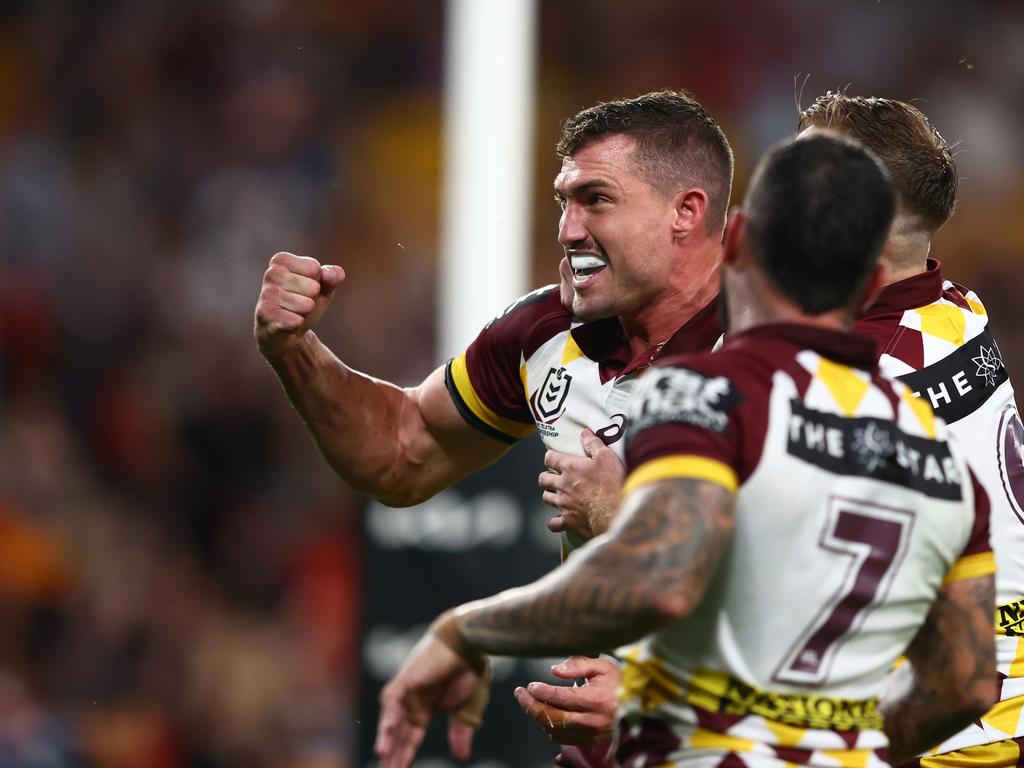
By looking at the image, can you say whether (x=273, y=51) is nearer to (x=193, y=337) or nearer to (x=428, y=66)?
(x=428, y=66)

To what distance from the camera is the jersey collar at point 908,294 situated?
3.65 meters

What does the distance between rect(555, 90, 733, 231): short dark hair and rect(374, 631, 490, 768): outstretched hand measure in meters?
1.64

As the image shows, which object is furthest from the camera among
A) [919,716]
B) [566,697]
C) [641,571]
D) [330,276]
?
[330,276]

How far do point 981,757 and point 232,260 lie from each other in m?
7.67

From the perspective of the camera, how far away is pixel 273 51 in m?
11.2

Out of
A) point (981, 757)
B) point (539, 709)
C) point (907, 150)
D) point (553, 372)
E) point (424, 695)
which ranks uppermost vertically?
point (907, 150)

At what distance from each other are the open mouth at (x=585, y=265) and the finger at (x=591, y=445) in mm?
487

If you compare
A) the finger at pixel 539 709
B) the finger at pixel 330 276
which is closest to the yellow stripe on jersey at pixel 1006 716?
the finger at pixel 539 709

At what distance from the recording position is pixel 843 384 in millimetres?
2605

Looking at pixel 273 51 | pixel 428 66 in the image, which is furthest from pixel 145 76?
Answer: pixel 428 66

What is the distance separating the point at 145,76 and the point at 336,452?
774 cm

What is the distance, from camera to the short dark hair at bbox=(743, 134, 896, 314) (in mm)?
2592

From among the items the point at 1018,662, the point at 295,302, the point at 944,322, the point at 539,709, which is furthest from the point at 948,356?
the point at 295,302

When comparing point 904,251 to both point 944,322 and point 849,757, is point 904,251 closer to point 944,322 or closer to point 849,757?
point 944,322
